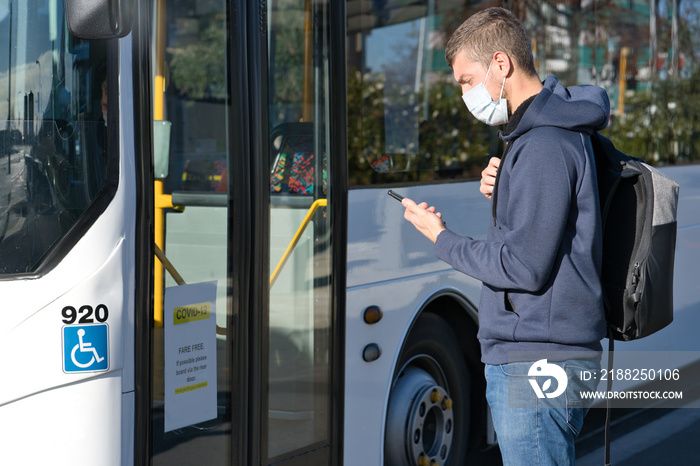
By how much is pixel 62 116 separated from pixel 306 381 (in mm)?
1488

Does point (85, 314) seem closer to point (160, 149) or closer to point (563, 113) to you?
point (160, 149)

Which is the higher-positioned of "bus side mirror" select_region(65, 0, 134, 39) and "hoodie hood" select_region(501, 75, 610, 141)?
"bus side mirror" select_region(65, 0, 134, 39)

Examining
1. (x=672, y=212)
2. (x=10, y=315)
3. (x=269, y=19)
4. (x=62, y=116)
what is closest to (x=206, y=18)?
(x=269, y=19)

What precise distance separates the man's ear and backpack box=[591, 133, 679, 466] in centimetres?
37

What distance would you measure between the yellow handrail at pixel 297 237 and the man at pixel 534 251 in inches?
41.9

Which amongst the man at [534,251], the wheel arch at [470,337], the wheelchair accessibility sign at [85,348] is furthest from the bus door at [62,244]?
the wheel arch at [470,337]

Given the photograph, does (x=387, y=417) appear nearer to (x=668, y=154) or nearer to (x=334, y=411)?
(x=334, y=411)

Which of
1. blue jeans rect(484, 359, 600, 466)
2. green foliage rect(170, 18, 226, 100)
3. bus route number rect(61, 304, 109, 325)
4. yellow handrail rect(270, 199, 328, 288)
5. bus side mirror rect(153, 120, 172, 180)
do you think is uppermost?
green foliage rect(170, 18, 226, 100)

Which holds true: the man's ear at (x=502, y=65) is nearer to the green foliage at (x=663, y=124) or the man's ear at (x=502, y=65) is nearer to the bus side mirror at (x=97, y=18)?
the bus side mirror at (x=97, y=18)

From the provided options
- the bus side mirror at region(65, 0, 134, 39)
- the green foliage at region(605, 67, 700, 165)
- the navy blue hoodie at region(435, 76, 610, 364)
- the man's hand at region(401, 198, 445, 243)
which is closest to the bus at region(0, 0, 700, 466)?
the bus side mirror at region(65, 0, 134, 39)

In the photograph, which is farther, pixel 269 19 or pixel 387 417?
pixel 387 417

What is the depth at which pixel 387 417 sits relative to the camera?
411 cm

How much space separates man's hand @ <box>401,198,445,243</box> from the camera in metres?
2.62

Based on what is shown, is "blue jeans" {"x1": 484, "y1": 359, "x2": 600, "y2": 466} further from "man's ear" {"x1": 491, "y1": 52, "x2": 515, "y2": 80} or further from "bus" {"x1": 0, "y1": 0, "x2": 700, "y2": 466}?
"bus" {"x1": 0, "y1": 0, "x2": 700, "y2": 466}
